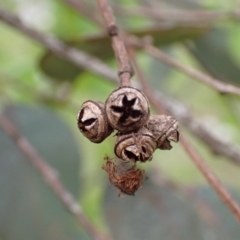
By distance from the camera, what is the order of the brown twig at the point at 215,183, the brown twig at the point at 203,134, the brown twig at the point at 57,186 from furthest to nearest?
the brown twig at the point at 203,134 < the brown twig at the point at 57,186 < the brown twig at the point at 215,183

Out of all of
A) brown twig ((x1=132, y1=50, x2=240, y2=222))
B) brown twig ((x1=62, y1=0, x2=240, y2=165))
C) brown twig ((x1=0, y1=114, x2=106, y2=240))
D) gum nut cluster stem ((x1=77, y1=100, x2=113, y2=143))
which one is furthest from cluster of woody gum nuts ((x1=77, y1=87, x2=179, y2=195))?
brown twig ((x1=62, y1=0, x2=240, y2=165))

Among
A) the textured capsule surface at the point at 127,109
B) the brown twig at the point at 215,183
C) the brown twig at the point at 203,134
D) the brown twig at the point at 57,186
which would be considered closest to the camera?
the textured capsule surface at the point at 127,109

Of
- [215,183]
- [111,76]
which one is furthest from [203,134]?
[215,183]

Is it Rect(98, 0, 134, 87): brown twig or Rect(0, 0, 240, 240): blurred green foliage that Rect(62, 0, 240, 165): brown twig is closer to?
Rect(0, 0, 240, 240): blurred green foliage

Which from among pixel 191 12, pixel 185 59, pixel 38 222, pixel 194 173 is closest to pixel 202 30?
pixel 191 12

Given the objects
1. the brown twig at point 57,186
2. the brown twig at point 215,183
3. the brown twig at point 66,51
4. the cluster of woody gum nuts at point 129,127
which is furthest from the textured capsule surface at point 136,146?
the brown twig at point 66,51

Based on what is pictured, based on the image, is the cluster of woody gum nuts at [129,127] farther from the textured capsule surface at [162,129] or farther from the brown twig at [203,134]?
the brown twig at [203,134]

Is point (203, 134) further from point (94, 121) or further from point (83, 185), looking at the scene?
point (94, 121)
